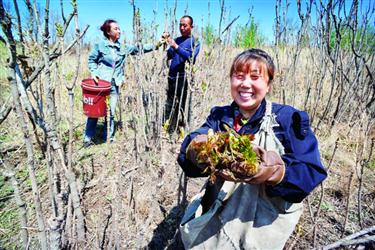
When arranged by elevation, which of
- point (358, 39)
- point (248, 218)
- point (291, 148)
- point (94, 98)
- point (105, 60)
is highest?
point (358, 39)

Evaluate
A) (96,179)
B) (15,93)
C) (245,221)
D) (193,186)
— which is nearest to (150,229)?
(193,186)

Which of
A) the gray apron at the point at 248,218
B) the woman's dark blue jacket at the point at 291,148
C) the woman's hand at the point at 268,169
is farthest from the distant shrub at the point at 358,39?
the woman's hand at the point at 268,169

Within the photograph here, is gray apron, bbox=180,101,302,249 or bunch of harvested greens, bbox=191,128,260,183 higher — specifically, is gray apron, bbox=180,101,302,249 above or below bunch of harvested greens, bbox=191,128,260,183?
below

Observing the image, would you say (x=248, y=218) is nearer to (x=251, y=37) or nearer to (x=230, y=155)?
(x=230, y=155)

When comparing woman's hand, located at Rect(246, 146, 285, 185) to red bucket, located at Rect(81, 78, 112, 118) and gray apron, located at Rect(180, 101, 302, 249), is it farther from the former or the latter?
red bucket, located at Rect(81, 78, 112, 118)

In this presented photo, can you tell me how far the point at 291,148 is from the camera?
2.79 ft

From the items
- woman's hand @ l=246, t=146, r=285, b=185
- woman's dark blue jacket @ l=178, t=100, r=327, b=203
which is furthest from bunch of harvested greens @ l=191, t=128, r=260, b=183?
woman's dark blue jacket @ l=178, t=100, r=327, b=203

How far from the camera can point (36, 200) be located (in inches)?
37.8

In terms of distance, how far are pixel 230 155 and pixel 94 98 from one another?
2385mm

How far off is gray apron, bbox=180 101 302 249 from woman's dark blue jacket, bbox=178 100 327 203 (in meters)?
0.04

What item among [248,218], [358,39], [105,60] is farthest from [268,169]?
[358,39]

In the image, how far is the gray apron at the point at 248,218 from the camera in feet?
2.77

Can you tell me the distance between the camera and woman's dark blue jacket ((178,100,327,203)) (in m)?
0.76

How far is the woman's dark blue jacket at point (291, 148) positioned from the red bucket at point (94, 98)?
6.56 ft
